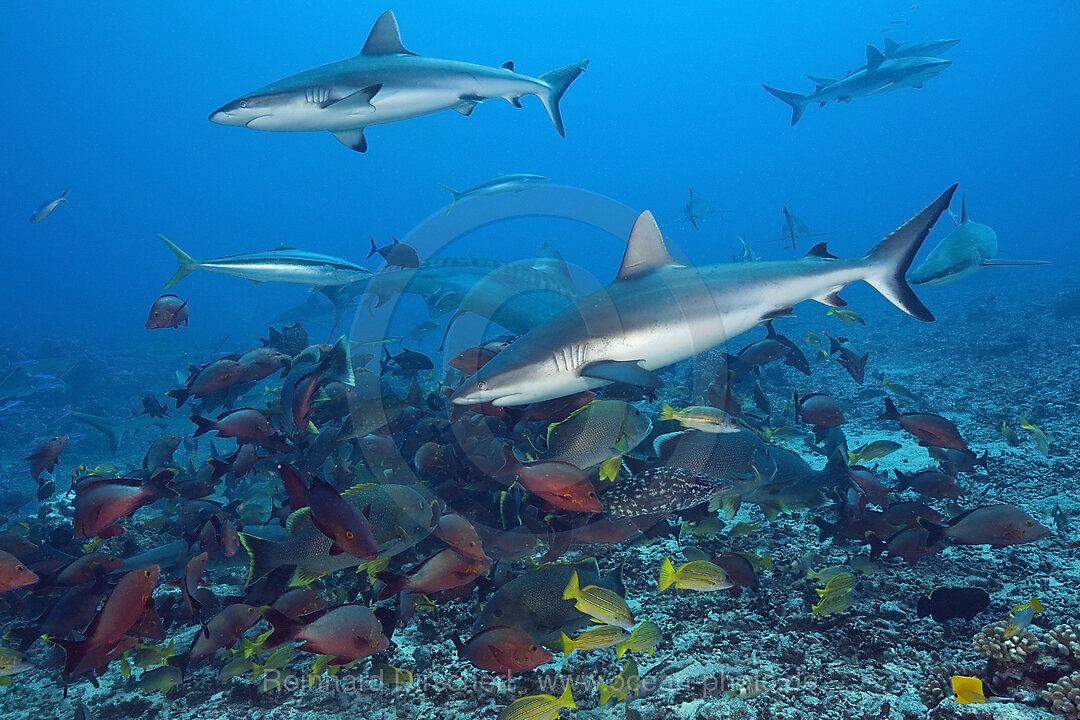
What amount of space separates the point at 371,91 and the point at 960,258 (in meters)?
6.77

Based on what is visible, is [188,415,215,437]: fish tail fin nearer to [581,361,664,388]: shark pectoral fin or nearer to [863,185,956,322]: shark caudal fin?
[581,361,664,388]: shark pectoral fin

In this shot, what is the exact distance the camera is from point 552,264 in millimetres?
8273

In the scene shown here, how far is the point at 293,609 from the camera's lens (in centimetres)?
306

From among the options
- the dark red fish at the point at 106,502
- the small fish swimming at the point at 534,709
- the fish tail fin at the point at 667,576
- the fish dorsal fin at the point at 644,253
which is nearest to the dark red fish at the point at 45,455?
the dark red fish at the point at 106,502

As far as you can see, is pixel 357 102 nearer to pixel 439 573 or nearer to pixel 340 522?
pixel 340 522

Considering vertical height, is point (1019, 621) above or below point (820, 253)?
below

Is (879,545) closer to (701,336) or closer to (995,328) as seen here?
(701,336)

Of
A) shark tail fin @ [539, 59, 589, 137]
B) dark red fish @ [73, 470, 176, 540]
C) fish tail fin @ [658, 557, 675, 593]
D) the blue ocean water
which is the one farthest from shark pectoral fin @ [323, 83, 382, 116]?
the blue ocean water

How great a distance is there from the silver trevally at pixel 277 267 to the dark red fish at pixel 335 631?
434 centimetres

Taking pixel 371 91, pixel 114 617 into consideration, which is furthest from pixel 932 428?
pixel 114 617

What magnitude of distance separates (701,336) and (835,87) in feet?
45.7

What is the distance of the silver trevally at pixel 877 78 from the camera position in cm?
1270

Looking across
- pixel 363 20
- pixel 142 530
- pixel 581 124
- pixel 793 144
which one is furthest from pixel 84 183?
pixel 793 144

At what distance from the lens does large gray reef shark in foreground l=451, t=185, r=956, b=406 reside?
346cm
